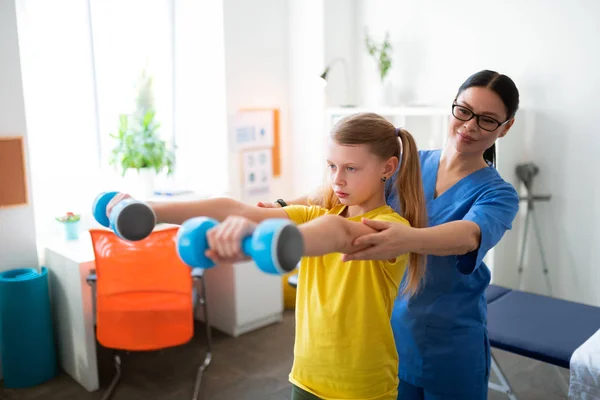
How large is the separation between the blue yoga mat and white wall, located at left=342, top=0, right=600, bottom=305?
2332mm

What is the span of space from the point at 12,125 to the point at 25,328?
0.96 m

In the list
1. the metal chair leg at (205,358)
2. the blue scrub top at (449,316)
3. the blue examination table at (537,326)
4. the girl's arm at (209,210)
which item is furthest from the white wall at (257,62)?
the girl's arm at (209,210)

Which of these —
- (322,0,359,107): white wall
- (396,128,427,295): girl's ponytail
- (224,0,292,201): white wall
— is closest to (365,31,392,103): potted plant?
(322,0,359,107): white wall

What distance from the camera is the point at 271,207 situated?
139 cm

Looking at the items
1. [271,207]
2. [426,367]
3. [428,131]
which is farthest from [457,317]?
[428,131]

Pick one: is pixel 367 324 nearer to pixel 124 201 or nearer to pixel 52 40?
pixel 124 201

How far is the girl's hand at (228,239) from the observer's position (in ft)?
2.74

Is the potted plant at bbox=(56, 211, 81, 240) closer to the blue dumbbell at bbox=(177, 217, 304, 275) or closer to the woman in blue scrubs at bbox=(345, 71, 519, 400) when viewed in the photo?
the woman in blue scrubs at bbox=(345, 71, 519, 400)

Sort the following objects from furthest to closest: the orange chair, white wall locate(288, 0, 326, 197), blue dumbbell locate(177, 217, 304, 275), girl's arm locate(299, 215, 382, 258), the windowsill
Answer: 1. white wall locate(288, 0, 326, 197)
2. the windowsill
3. the orange chair
4. girl's arm locate(299, 215, 382, 258)
5. blue dumbbell locate(177, 217, 304, 275)

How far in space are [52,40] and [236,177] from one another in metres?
1.28

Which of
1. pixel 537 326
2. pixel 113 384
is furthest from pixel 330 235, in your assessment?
pixel 113 384

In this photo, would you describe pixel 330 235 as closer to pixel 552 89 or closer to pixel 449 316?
pixel 449 316

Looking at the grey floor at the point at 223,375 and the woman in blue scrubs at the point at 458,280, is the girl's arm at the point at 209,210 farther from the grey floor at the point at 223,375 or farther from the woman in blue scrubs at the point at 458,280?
the grey floor at the point at 223,375

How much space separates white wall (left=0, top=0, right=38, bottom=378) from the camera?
2.78 metres
